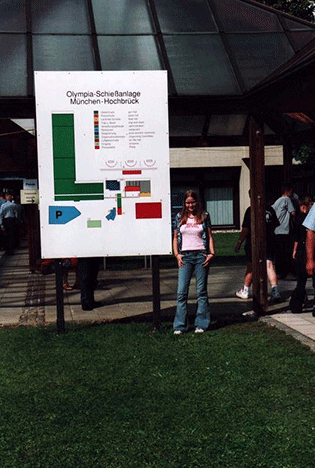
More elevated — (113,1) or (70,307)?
(113,1)

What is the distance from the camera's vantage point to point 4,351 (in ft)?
27.7

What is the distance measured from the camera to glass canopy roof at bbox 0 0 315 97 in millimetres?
10633

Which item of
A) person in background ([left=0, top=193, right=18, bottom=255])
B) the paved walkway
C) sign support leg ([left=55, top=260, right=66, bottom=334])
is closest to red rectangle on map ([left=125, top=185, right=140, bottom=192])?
sign support leg ([left=55, top=260, right=66, bottom=334])

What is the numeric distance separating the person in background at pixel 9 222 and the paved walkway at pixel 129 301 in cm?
724

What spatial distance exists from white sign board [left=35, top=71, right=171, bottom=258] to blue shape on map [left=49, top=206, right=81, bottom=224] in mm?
12

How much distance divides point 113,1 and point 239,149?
2750cm

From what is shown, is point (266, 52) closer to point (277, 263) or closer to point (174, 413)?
point (277, 263)

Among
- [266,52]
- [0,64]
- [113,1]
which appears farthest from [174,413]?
[113,1]

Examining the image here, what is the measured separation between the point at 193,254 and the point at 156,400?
11.3ft

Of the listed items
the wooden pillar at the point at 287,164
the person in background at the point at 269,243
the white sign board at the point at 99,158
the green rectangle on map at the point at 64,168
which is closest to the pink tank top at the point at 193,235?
the white sign board at the point at 99,158

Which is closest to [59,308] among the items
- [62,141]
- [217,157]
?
[62,141]

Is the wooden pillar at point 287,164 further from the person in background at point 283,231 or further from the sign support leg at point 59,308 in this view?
the sign support leg at point 59,308

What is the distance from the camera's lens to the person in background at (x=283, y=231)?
15.4 meters

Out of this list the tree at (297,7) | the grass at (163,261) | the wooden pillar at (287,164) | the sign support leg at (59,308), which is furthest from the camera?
the tree at (297,7)
